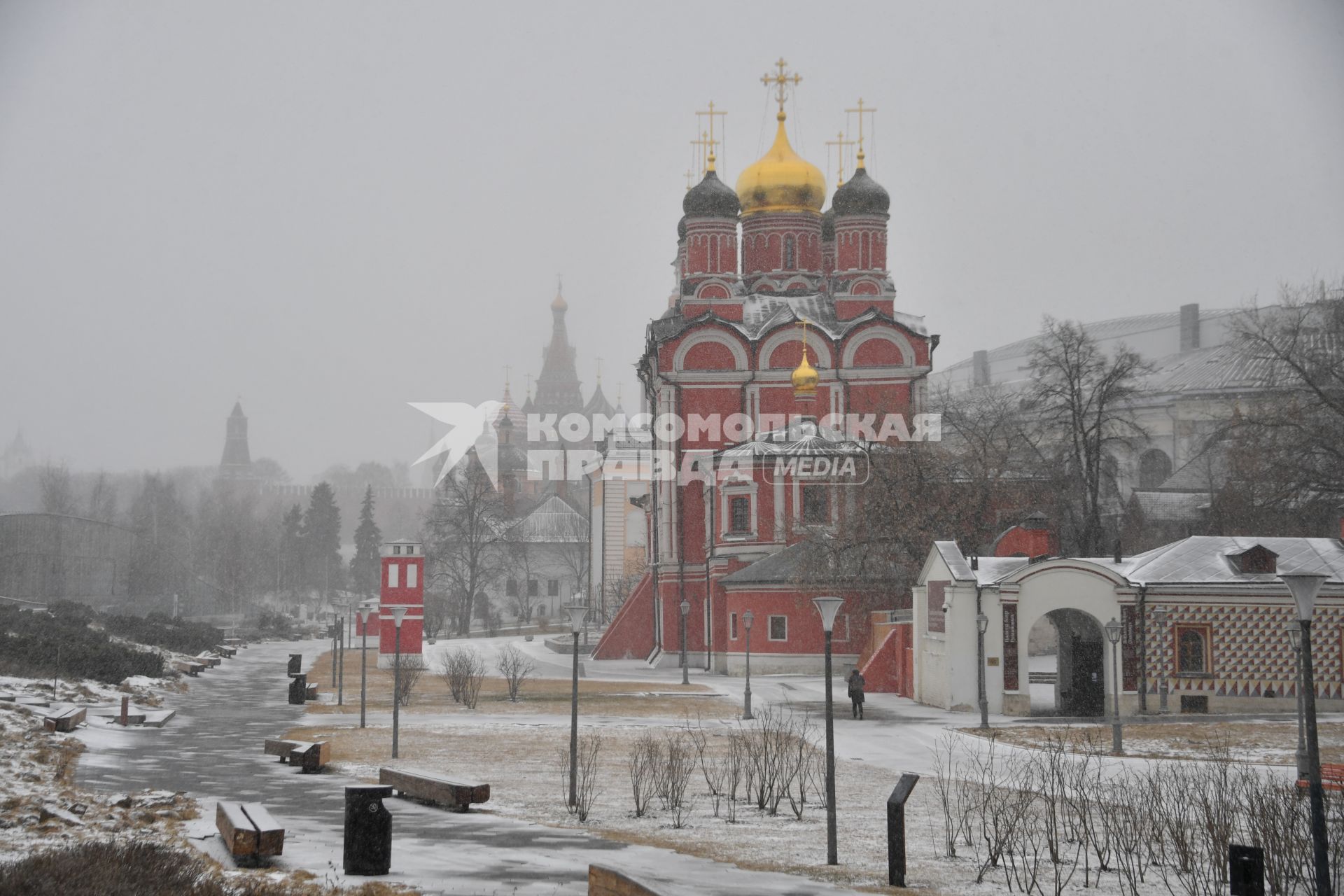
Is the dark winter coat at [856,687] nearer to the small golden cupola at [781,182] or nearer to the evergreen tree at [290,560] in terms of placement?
the small golden cupola at [781,182]

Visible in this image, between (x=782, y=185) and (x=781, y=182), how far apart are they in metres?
0.11

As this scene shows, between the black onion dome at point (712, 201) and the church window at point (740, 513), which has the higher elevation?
the black onion dome at point (712, 201)

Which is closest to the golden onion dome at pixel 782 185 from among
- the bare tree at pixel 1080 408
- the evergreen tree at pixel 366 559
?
the bare tree at pixel 1080 408

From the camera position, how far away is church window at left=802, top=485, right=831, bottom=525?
4053 cm

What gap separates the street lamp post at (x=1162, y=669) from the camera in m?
25.7

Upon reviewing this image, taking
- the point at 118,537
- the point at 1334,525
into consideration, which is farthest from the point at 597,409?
the point at 1334,525

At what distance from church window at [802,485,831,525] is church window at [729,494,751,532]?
1657 mm

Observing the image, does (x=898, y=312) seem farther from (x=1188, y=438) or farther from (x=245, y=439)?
(x=245, y=439)

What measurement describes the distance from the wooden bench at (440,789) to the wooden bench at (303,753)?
7.36 feet

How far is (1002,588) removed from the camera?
85.4 ft

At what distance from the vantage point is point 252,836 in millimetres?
10227

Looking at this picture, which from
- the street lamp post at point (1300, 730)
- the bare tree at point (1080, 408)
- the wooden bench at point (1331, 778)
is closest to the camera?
the wooden bench at point (1331, 778)

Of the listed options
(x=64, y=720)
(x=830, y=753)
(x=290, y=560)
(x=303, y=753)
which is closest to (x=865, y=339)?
(x=64, y=720)

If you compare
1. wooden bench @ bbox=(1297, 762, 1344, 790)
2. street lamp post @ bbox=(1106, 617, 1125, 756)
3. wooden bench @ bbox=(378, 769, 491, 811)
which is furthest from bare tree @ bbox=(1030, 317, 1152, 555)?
wooden bench @ bbox=(378, 769, 491, 811)
